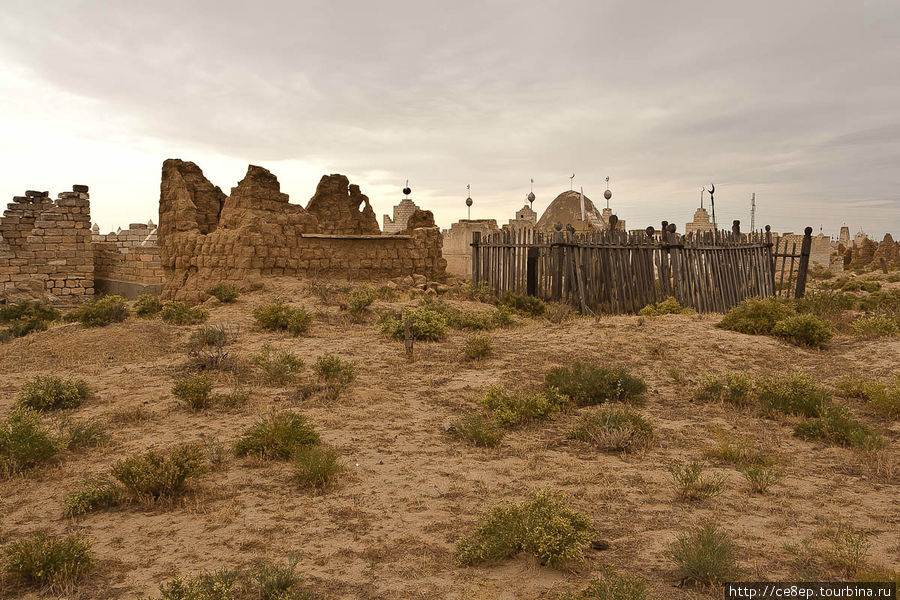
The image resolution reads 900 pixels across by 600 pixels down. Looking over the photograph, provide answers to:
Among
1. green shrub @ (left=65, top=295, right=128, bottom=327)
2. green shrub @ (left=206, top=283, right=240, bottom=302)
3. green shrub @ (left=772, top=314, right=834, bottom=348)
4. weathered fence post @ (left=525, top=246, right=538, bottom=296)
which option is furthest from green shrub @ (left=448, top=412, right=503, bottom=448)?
green shrub @ (left=206, top=283, right=240, bottom=302)

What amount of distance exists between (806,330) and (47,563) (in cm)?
1052

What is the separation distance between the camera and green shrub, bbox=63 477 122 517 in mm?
4227

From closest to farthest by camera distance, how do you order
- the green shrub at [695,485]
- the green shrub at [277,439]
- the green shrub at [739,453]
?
the green shrub at [695,485] < the green shrub at [739,453] < the green shrub at [277,439]

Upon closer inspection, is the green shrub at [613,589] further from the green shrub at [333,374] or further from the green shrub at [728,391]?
the green shrub at [333,374]

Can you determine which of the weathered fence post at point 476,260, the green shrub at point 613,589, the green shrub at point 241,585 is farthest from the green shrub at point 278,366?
the weathered fence post at point 476,260

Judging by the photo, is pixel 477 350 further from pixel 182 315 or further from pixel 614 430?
pixel 182 315

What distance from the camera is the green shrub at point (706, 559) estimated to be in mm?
3219

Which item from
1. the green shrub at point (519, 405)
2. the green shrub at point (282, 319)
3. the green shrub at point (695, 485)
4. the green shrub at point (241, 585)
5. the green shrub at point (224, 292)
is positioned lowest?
the green shrub at point (241, 585)

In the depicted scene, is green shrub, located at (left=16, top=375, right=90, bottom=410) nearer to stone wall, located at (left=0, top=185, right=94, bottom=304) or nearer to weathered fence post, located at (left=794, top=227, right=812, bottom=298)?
stone wall, located at (left=0, top=185, right=94, bottom=304)

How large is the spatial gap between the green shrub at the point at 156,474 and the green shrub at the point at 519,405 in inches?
118

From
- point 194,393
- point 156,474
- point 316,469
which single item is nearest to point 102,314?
point 194,393

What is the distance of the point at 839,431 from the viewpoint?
552 centimetres

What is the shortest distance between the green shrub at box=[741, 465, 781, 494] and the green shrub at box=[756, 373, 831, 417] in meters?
1.97

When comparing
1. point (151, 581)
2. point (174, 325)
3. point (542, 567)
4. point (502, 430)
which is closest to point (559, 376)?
point (502, 430)
